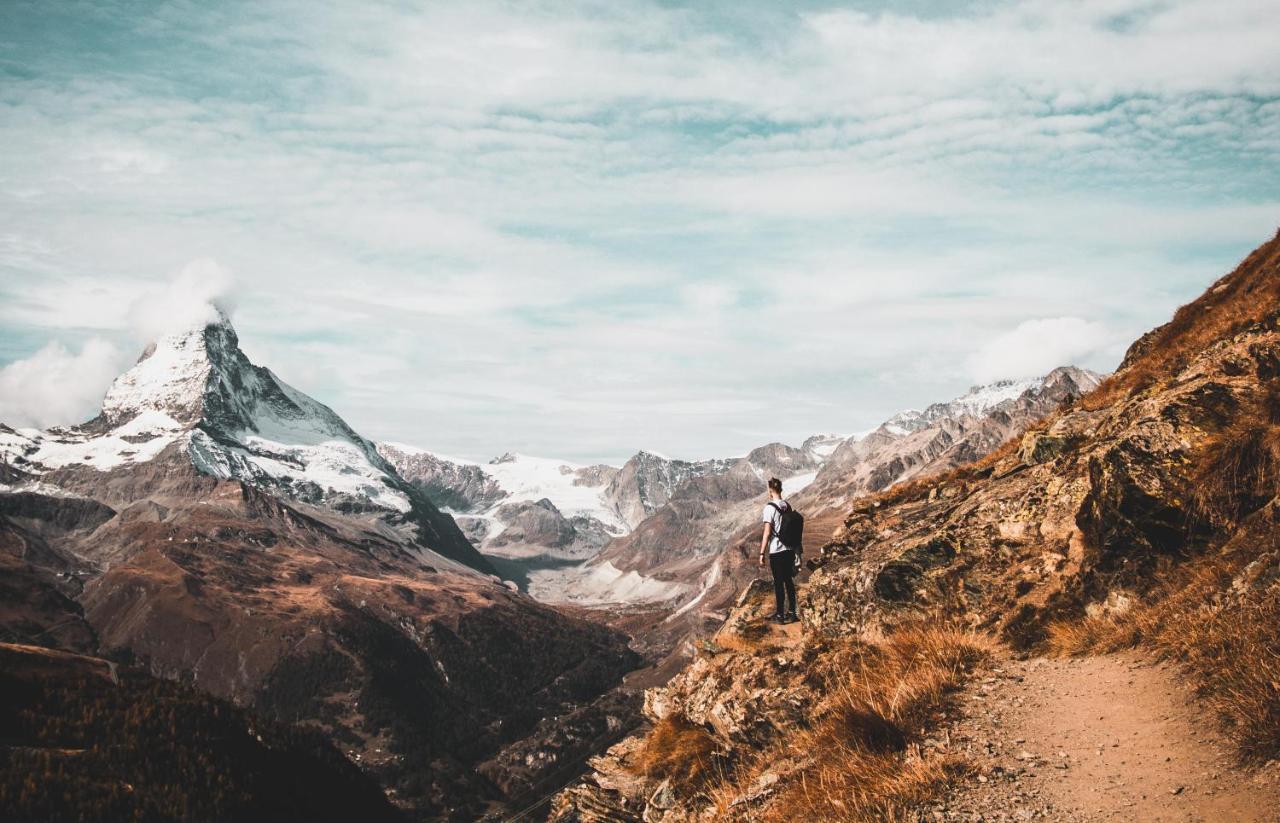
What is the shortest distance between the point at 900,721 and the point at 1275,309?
15301 mm

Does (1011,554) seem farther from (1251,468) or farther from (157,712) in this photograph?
(157,712)

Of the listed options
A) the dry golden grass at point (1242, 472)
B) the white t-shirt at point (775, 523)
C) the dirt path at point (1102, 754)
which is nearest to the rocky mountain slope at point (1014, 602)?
the dry golden grass at point (1242, 472)

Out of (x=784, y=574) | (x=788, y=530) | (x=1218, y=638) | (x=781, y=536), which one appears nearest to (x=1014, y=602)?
(x=1218, y=638)

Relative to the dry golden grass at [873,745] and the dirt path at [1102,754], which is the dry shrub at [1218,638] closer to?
the dirt path at [1102,754]

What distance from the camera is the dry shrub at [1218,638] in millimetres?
7916

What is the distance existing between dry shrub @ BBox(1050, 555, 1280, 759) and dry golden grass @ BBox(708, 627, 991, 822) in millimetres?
2069

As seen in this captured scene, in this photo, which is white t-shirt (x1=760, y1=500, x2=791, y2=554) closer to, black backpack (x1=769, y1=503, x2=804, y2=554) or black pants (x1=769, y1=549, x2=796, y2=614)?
black backpack (x1=769, y1=503, x2=804, y2=554)

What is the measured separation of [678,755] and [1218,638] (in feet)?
45.0

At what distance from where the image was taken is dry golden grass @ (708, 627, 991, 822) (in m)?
9.44

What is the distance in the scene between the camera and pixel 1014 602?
1493 centimetres

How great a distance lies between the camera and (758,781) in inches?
510

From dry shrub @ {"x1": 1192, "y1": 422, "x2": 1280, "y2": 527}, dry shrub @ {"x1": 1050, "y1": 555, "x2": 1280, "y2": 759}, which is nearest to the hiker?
dry shrub @ {"x1": 1050, "y1": 555, "x2": 1280, "y2": 759}

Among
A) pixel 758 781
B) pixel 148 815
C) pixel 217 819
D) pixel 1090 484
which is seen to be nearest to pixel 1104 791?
pixel 758 781

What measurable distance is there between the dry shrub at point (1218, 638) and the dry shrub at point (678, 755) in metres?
9.12
